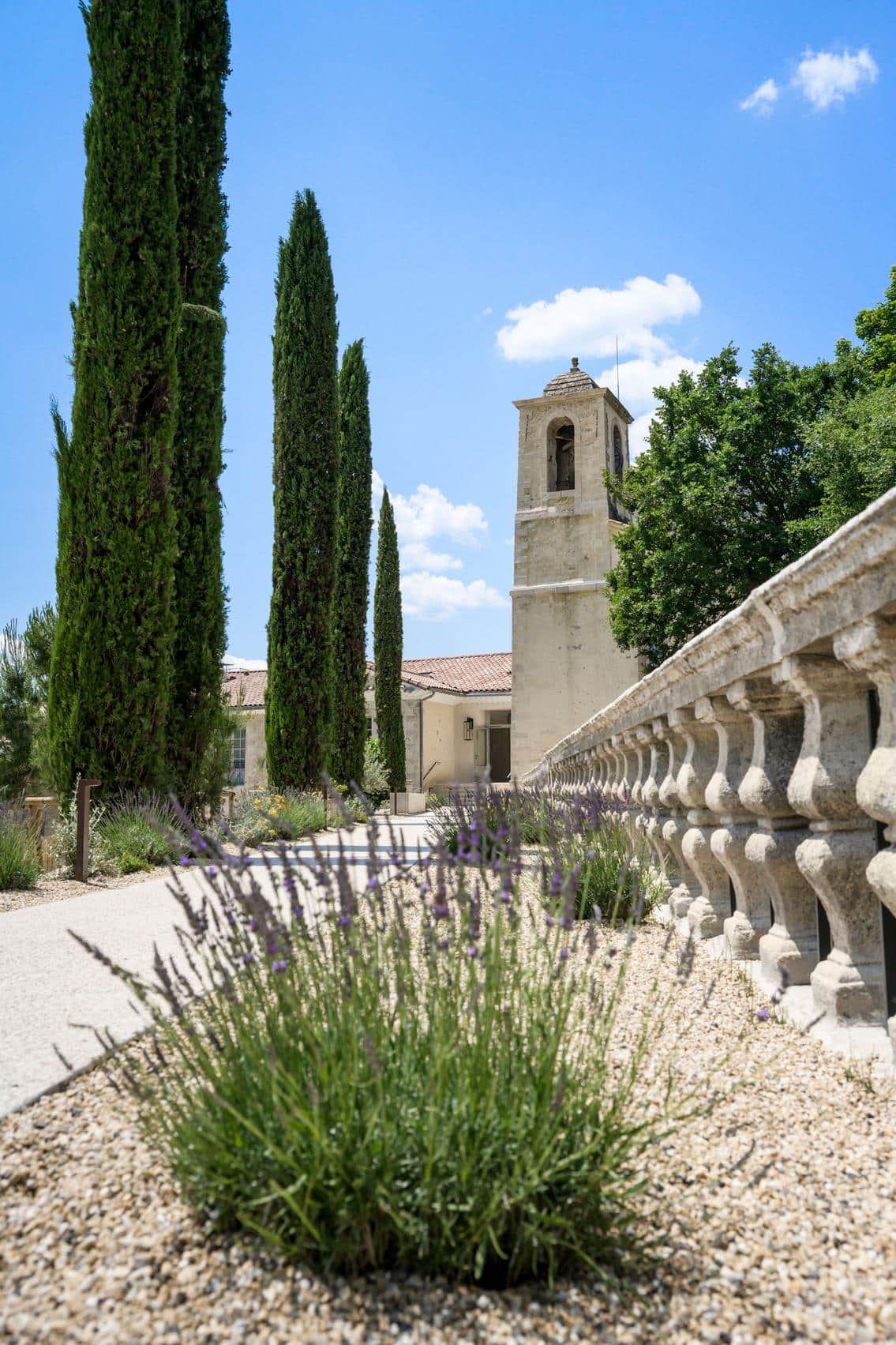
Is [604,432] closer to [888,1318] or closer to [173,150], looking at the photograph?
[173,150]

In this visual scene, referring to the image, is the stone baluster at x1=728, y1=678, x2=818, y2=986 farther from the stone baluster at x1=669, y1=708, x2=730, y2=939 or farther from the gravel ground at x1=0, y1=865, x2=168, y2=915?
the gravel ground at x1=0, y1=865, x2=168, y2=915

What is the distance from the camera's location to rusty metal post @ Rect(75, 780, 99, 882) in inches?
223

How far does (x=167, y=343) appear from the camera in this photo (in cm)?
783

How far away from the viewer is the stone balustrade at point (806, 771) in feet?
Answer: 5.64

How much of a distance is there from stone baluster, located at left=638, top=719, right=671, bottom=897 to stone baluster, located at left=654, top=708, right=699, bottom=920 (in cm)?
12

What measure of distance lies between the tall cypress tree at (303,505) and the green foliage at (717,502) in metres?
8.33

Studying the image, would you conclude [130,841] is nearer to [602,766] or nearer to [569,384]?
[602,766]

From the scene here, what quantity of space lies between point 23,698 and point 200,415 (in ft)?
18.1

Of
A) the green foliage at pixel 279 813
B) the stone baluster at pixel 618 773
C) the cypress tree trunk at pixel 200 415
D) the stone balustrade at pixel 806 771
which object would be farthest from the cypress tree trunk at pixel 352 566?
the stone balustrade at pixel 806 771

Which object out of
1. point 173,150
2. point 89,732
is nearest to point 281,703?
point 89,732

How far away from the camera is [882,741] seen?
1751mm

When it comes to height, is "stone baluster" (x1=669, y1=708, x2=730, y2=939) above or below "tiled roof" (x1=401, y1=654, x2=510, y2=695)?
below

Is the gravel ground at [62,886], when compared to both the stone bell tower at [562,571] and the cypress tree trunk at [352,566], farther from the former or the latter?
the stone bell tower at [562,571]

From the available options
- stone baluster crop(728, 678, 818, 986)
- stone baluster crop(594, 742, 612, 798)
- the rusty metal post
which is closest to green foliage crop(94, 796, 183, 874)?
the rusty metal post
